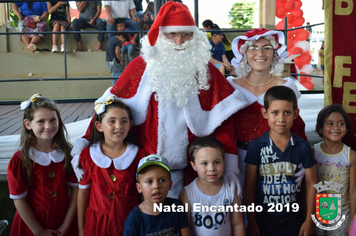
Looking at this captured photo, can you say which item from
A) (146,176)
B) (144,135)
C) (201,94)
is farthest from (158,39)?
(146,176)

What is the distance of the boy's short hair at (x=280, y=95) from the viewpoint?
2.02m

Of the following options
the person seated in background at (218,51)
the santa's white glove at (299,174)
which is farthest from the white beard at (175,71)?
the person seated in background at (218,51)

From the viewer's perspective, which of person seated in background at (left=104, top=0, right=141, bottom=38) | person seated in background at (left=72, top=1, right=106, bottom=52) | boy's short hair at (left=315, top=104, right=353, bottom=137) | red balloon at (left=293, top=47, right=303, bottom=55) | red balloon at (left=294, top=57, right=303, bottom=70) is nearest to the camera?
boy's short hair at (left=315, top=104, right=353, bottom=137)

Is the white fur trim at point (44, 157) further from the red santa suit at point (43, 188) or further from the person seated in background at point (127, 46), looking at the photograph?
the person seated in background at point (127, 46)

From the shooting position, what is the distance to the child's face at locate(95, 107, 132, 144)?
198cm

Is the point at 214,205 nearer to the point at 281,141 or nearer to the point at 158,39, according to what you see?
the point at 281,141

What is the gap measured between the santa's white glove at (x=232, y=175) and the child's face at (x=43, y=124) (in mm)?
1007

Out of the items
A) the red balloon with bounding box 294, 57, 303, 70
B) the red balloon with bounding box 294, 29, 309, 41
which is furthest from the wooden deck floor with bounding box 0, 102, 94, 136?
the red balloon with bounding box 294, 29, 309, 41

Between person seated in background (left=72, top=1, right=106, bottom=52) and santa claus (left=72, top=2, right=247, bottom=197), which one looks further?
person seated in background (left=72, top=1, right=106, bottom=52)

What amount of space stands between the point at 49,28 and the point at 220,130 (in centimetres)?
581

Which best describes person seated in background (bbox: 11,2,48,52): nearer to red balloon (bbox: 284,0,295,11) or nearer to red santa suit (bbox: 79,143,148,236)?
red balloon (bbox: 284,0,295,11)

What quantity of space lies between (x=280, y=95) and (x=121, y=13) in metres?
4.82

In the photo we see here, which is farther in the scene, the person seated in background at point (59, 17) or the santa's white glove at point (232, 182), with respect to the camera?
the person seated in background at point (59, 17)

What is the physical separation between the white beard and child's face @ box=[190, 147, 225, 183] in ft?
1.13
